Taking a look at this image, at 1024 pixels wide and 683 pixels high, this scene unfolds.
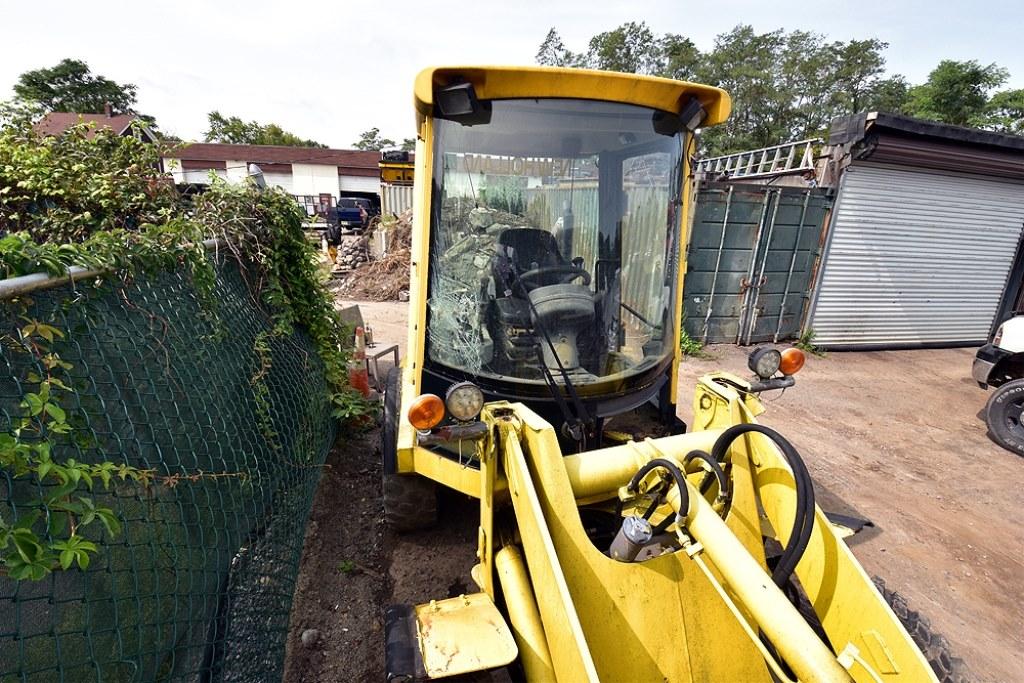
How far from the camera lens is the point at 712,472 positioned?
2000 millimetres

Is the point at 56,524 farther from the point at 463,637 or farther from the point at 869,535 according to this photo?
the point at 869,535

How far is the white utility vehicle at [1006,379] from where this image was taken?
526cm

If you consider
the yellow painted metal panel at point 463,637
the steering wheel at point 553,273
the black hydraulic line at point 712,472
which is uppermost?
the steering wheel at point 553,273

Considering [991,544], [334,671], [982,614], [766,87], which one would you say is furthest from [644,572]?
[766,87]

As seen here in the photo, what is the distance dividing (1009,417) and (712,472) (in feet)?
18.6

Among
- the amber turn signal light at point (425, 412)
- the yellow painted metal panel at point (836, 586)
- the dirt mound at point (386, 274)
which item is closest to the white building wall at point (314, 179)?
the dirt mound at point (386, 274)

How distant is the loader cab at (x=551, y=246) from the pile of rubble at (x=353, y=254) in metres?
12.0

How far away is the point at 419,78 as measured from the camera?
7.02ft

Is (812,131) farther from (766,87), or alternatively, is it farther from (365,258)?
(365,258)

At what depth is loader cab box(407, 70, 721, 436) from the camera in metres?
2.40

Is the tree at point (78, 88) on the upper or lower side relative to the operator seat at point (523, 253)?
upper

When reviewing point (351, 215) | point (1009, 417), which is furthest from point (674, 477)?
point (351, 215)

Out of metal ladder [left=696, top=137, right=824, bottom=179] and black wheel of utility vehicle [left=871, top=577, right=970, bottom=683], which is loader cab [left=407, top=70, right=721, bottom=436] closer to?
black wheel of utility vehicle [left=871, top=577, right=970, bottom=683]

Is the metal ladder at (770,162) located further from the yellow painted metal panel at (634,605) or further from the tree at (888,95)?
the tree at (888,95)
